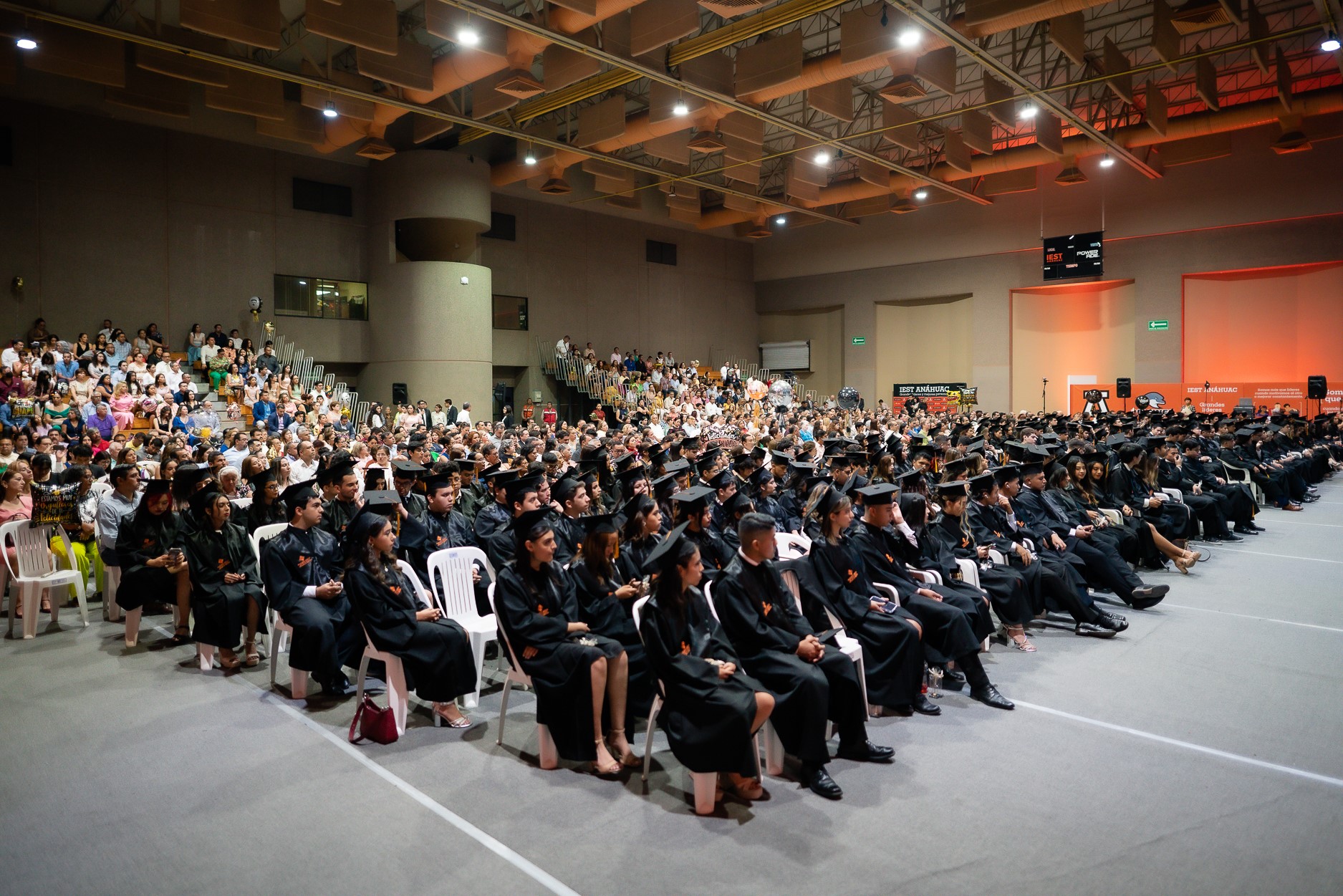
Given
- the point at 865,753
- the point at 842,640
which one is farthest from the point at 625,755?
the point at 842,640

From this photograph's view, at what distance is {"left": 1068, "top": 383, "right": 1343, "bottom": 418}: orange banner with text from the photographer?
21.4 metres

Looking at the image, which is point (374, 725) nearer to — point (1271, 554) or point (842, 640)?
point (842, 640)

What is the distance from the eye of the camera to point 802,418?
19.8m

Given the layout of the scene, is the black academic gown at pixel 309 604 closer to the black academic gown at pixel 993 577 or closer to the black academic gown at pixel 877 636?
the black academic gown at pixel 877 636

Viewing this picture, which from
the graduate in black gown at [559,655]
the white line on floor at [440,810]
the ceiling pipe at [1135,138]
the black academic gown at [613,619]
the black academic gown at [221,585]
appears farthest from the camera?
the ceiling pipe at [1135,138]

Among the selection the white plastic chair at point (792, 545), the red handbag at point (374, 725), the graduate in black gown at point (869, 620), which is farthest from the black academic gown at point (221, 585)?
the graduate in black gown at point (869, 620)

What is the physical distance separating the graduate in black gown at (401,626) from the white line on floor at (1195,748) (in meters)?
3.44

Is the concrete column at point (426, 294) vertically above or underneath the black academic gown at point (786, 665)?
above

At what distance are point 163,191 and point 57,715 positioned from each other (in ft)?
55.5

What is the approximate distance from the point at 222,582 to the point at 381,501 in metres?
1.70

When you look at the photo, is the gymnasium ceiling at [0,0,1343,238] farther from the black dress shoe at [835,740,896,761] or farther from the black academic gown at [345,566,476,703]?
the black dress shoe at [835,740,896,761]

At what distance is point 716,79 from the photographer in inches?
563

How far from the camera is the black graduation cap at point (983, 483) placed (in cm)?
673

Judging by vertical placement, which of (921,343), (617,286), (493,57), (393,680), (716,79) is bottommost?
(393,680)
